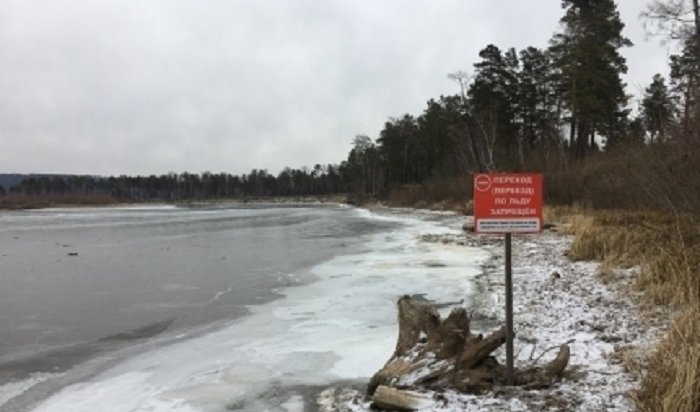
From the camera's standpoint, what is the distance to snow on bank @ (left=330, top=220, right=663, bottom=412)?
15.3 ft

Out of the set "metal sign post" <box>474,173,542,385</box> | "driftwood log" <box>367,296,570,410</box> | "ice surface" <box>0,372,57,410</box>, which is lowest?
"ice surface" <box>0,372,57,410</box>

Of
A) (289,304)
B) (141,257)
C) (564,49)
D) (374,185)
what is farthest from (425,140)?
(289,304)

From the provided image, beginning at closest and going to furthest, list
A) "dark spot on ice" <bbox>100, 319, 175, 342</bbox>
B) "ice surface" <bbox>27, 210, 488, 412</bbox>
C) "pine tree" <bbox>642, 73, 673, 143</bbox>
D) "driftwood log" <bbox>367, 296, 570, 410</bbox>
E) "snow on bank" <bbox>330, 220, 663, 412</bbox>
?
1. "snow on bank" <bbox>330, 220, 663, 412</bbox>
2. "driftwood log" <bbox>367, 296, 570, 410</bbox>
3. "ice surface" <bbox>27, 210, 488, 412</bbox>
4. "dark spot on ice" <bbox>100, 319, 175, 342</bbox>
5. "pine tree" <bbox>642, 73, 673, 143</bbox>

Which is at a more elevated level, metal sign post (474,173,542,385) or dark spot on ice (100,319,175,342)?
metal sign post (474,173,542,385)

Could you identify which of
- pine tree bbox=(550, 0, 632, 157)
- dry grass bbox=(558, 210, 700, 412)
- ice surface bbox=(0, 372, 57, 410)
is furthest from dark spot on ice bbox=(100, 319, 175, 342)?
pine tree bbox=(550, 0, 632, 157)

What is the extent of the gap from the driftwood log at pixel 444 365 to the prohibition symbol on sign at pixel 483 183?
1.46m

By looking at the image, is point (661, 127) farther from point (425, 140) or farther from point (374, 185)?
point (374, 185)

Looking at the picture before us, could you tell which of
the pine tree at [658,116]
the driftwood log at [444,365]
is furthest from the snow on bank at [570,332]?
the pine tree at [658,116]

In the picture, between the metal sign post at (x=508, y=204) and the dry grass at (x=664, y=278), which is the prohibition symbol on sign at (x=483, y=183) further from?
the dry grass at (x=664, y=278)

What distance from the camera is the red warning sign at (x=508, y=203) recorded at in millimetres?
4785

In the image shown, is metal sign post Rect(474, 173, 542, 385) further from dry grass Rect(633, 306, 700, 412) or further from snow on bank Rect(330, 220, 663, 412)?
dry grass Rect(633, 306, 700, 412)

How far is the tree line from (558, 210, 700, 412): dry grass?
1590 millimetres

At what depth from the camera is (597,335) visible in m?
6.43

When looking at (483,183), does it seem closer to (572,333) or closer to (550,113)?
(572,333)
